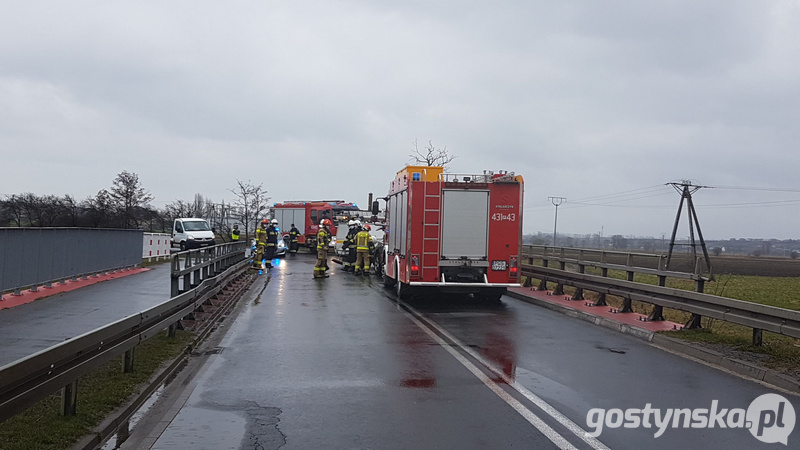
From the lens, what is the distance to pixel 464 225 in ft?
49.2

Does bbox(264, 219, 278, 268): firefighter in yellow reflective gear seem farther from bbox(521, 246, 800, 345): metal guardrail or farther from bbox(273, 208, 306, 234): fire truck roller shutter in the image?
bbox(273, 208, 306, 234): fire truck roller shutter

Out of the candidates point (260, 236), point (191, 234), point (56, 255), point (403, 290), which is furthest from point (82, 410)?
point (191, 234)

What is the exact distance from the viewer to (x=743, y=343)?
9.66 meters

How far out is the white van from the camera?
35.6 metres

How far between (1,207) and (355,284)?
26792 mm

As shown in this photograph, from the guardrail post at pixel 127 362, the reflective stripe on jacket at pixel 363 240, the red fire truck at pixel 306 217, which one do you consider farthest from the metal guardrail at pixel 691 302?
the red fire truck at pixel 306 217

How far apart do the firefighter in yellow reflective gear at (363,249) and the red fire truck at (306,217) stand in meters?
19.3

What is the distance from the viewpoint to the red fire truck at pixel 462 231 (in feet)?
48.9

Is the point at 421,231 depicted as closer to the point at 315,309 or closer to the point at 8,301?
the point at 315,309

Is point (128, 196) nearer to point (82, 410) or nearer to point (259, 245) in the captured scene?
point (259, 245)

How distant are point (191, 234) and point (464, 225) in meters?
24.9

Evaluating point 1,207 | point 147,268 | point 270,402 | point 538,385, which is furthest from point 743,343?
point 1,207

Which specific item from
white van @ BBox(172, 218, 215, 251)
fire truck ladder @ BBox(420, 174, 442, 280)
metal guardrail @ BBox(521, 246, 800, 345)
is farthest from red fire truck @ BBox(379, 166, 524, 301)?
white van @ BBox(172, 218, 215, 251)

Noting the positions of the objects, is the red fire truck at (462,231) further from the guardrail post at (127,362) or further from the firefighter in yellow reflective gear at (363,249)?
the guardrail post at (127,362)
